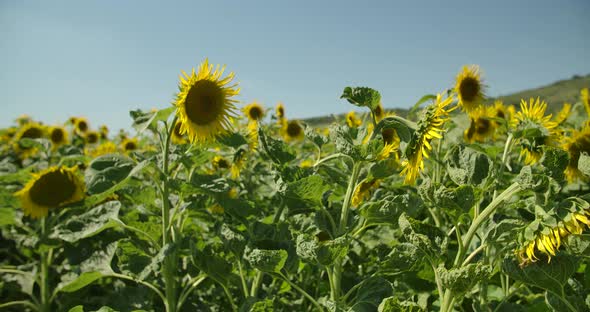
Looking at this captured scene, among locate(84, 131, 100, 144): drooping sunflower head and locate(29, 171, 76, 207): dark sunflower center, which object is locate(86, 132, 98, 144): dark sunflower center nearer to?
locate(84, 131, 100, 144): drooping sunflower head

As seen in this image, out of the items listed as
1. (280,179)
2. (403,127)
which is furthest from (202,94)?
(403,127)

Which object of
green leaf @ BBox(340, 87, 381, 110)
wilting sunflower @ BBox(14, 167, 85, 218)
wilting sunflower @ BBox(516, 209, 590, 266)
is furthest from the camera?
wilting sunflower @ BBox(14, 167, 85, 218)

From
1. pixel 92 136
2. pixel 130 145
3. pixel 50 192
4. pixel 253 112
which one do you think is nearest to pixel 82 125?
pixel 92 136

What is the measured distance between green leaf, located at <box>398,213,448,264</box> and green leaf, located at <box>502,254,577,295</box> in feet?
0.64

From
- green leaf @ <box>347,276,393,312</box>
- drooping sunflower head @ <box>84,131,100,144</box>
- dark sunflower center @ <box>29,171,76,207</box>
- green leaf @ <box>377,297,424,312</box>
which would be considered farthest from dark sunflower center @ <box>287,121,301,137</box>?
green leaf @ <box>377,297,424,312</box>

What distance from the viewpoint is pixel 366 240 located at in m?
2.39

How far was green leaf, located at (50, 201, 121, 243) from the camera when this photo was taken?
91.2 inches

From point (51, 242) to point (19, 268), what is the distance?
570 millimetres

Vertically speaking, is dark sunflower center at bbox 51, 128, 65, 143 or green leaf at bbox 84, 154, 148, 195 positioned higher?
dark sunflower center at bbox 51, 128, 65, 143

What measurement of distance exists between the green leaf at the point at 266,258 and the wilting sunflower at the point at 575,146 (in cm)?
163

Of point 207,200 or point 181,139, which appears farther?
point 181,139

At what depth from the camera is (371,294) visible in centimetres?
159

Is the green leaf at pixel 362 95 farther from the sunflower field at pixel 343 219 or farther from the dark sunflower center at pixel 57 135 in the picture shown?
the dark sunflower center at pixel 57 135

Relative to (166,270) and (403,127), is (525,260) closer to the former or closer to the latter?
(403,127)
